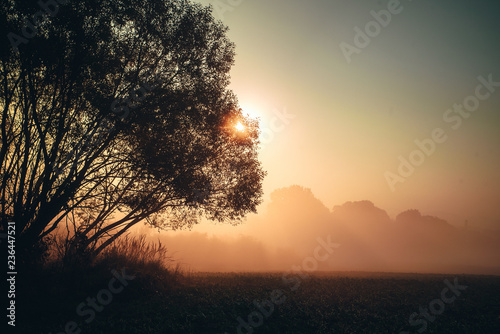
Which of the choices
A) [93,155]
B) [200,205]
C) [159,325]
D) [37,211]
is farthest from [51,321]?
[200,205]

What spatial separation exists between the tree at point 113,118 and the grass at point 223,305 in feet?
8.76

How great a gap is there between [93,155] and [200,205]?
24.6 ft

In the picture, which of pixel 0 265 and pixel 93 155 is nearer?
pixel 0 265

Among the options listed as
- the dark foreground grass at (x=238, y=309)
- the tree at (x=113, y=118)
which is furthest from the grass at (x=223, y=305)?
the tree at (x=113, y=118)

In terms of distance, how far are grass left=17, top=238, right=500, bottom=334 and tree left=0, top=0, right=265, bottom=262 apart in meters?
2.67

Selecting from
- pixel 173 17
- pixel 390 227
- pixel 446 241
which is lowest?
pixel 446 241

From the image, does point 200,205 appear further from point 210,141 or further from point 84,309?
point 84,309

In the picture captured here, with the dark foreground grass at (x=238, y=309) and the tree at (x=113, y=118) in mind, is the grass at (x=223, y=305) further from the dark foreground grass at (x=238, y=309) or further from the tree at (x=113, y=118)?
the tree at (x=113, y=118)

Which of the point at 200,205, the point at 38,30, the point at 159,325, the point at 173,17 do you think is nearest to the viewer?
the point at 159,325

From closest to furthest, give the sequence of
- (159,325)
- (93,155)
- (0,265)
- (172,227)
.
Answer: (159,325) < (0,265) < (93,155) < (172,227)

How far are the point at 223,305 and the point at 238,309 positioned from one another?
2.24 feet

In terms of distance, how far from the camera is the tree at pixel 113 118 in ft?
37.1

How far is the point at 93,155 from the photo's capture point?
13.3 metres

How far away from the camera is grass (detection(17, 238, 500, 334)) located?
794 centimetres
